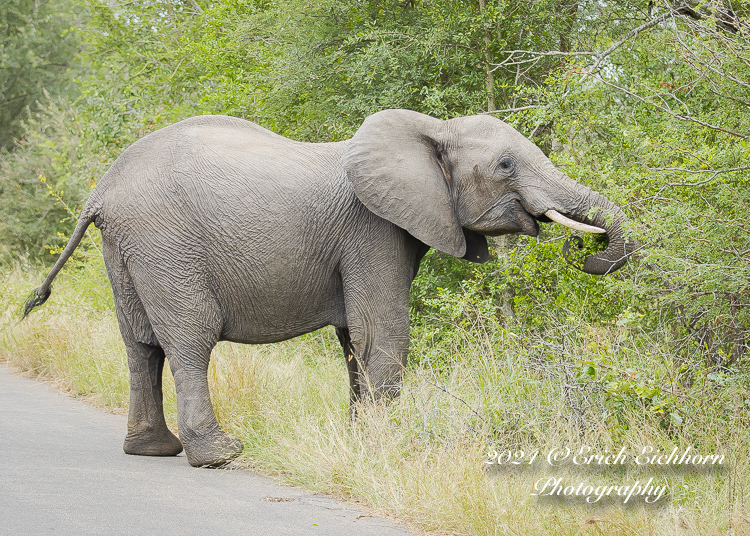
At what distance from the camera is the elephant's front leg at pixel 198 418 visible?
648 cm

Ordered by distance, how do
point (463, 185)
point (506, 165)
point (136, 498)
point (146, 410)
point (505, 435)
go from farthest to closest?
1. point (146, 410)
2. point (463, 185)
3. point (506, 165)
4. point (505, 435)
5. point (136, 498)

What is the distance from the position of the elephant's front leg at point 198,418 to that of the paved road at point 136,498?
0.13m

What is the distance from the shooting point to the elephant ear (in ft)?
21.3

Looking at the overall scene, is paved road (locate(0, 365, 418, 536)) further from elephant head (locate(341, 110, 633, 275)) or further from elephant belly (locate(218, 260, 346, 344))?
elephant head (locate(341, 110, 633, 275))

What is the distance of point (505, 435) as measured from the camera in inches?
232

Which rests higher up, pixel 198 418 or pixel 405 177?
pixel 405 177

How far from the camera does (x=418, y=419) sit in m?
5.98

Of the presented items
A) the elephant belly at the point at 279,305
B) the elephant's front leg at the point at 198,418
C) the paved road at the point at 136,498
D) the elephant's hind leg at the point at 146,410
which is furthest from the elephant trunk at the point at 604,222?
the elephant's hind leg at the point at 146,410

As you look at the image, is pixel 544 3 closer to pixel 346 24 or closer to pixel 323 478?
pixel 346 24

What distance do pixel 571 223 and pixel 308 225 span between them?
190cm

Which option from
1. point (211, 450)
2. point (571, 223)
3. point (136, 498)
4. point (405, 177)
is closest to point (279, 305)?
point (211, 450)

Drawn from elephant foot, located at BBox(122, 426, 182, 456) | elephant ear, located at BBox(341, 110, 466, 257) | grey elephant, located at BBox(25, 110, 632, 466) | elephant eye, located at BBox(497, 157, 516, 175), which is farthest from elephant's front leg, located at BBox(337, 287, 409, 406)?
elephant foot, located at BBox(122, 426, 182, 456)

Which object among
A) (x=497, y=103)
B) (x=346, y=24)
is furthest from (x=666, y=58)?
(x=346, y=24)

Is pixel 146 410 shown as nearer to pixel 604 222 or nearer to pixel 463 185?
pixel 463 185
